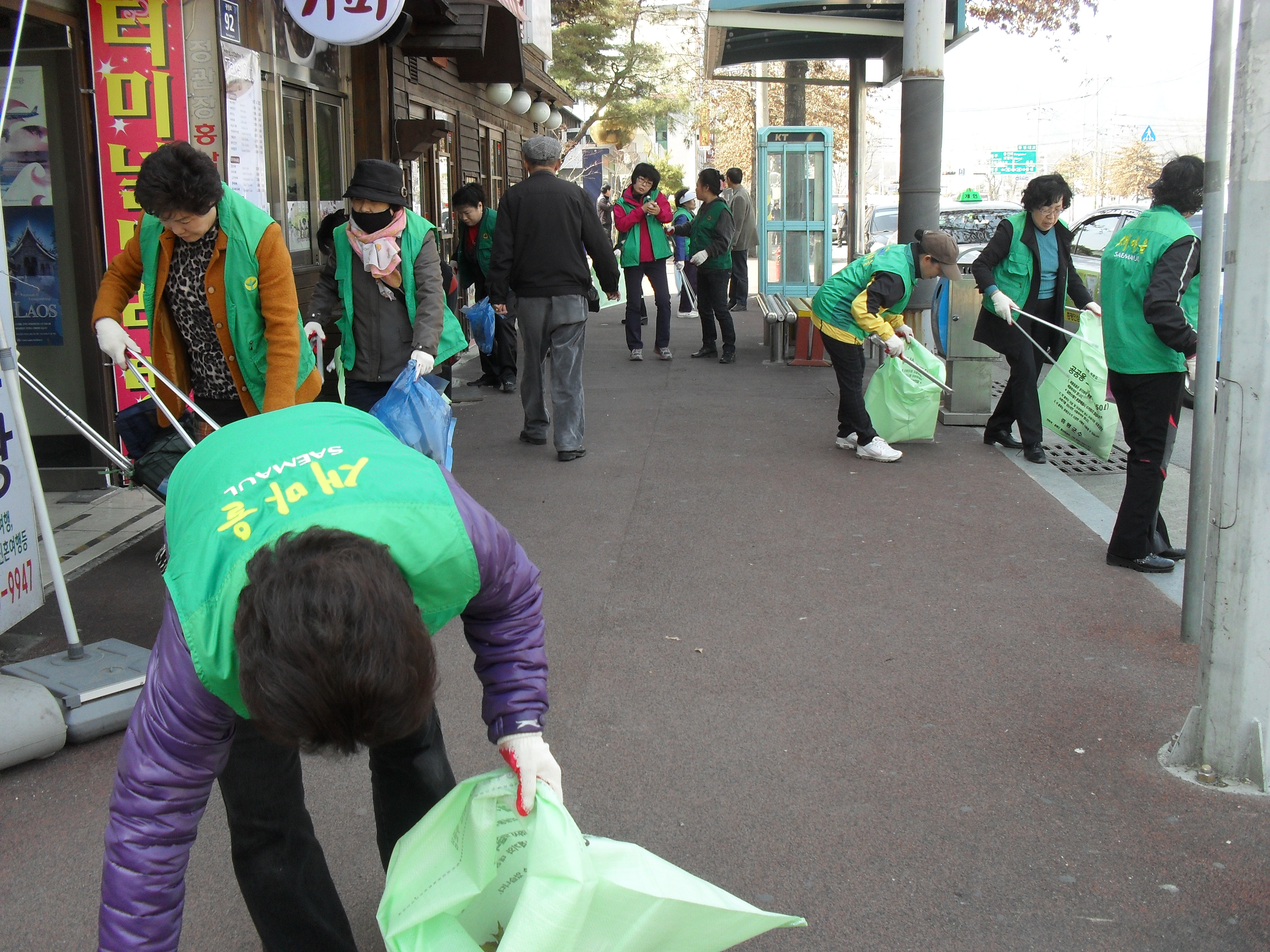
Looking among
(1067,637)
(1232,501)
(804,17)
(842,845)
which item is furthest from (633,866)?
(804,17)

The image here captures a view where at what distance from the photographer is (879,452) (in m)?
7.34

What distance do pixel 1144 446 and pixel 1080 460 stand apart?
8.35 feet

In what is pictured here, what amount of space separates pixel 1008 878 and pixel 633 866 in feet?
4.61

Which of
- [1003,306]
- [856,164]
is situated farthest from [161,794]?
[856,164]

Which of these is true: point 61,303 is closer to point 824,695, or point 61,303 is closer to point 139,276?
point 139,276

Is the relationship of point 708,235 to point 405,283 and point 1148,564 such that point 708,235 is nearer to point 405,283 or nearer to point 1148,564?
point 405,283

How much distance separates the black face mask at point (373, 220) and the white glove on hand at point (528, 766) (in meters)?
4.05

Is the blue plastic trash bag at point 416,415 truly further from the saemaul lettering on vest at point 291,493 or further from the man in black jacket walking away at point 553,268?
the saemaul lettering on vest at point 291,493

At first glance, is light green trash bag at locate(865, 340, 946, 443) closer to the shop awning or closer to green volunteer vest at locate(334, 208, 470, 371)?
green volunteer vest at locate(334, 208, 470, 371)

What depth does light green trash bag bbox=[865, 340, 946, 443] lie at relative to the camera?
24.4 feet

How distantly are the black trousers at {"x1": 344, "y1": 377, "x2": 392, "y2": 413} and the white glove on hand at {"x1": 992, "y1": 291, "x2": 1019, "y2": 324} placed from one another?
138 inches

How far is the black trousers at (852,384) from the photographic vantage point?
7.18 metres

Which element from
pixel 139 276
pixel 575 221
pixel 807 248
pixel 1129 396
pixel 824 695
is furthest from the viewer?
pixel 807 248

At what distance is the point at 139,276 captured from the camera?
4.36 metres
